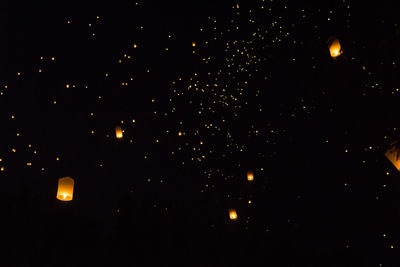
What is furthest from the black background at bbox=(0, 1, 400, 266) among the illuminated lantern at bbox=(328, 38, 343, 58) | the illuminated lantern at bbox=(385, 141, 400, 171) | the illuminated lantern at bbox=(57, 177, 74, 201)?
the illuminated lantern at bbox=(57, 177, 74, 201)

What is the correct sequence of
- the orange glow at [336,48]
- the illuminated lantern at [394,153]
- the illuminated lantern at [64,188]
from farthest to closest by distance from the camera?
the orange glow at [336,48]
the illuminated lantern at [64,188]
the illuminated lantern at [394,153]

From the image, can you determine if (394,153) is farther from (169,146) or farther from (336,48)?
(169,146)

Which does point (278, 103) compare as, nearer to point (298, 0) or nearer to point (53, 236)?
point (298, 0)

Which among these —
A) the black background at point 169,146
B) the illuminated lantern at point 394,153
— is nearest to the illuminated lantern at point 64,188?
the black background at point 169,146

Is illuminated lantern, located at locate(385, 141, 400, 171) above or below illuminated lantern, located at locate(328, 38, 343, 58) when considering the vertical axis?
below

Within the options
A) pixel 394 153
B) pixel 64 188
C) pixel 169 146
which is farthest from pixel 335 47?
pixel 169 146

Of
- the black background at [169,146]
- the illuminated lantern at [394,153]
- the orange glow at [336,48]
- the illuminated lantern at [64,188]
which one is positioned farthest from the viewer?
the black background at [169,146]

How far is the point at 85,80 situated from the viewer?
5.01 metres

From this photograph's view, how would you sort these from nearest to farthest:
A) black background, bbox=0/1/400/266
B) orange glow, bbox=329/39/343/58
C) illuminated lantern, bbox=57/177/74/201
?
illuminated lantern, bbox=57/177/74/201 < orange glow, bbox=329/39/343/58 < black background, bbox=0/1/400/266

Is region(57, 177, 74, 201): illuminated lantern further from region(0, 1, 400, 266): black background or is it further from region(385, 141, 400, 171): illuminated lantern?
region(385, 141, 400, 171): illuminated lantern

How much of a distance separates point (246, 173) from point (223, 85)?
1.64 metres

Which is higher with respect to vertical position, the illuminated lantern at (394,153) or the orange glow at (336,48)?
the orange glow at (336,48)

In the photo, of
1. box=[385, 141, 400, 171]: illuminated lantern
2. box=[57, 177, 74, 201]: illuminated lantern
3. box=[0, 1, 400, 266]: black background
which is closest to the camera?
box=[385, 141, 400, 171]: illuminated lantern

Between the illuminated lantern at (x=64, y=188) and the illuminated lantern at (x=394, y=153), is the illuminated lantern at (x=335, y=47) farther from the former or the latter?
the illuminated lantern at (x=64, y=188)
